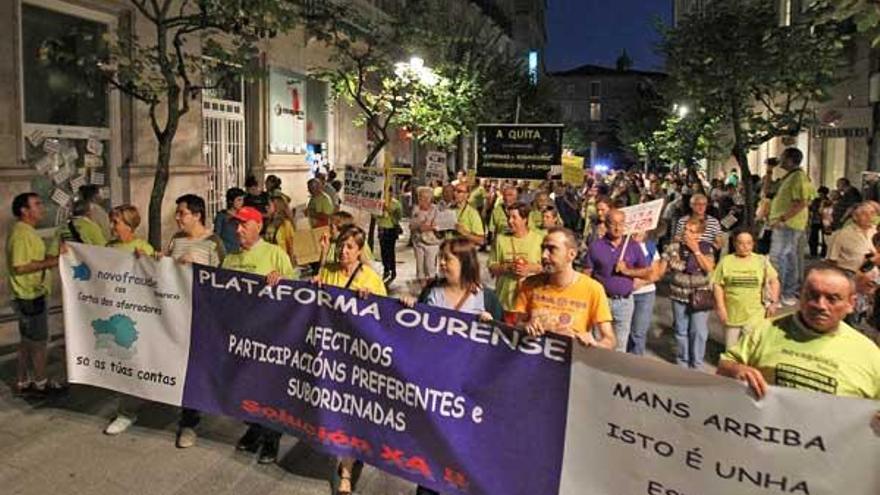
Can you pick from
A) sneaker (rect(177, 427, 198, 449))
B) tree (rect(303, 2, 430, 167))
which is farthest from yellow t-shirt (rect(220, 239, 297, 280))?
tree (rect(303, 2, 430, 167))

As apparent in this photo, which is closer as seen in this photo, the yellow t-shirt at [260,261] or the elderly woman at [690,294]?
the yellow t-shirt at [260,261]

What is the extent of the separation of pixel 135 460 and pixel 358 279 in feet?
6.68

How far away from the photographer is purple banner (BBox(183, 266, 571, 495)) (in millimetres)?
4184

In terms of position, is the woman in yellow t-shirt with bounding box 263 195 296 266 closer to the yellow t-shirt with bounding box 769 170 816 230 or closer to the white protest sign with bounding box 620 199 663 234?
the white protest sign with bounding box 620 199 663 234

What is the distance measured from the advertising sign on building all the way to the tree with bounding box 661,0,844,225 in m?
4.39

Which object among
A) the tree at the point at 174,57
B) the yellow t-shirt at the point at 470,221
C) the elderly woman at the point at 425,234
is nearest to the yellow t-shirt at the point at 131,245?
the tree at the point at 174,57

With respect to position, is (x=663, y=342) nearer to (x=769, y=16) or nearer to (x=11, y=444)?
(x=11, y=444)

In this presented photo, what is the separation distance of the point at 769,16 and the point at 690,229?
10951 millimetres

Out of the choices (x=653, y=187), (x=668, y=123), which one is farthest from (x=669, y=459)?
(x=668, y=123)

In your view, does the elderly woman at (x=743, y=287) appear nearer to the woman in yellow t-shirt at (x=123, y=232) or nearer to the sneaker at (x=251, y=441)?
the sneaker at (x=251, y=441)

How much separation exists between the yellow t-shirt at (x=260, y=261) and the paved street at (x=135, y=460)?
131 centimetres

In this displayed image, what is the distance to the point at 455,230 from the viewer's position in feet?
36.2

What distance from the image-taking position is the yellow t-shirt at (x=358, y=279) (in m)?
5.26

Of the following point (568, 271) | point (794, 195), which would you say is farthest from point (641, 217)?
point (794, 195)
